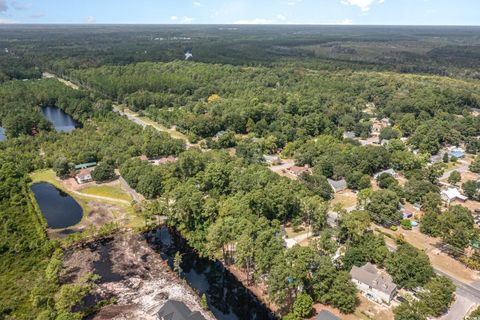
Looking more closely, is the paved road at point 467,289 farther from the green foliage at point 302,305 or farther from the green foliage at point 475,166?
the green foliage at point 475,166

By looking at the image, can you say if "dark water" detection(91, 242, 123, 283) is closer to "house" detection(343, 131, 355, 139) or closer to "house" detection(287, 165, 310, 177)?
"house" detection(287, 165, 310, 177)

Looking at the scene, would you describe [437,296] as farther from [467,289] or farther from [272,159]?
[272,159]

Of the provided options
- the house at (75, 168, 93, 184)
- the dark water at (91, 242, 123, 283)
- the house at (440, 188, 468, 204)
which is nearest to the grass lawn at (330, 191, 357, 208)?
the house at (440, 188, 468, 204)

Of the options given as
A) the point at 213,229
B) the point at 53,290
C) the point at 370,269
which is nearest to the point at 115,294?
the point at 53,290

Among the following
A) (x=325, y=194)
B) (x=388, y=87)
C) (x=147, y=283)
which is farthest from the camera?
(x=388, y=87)

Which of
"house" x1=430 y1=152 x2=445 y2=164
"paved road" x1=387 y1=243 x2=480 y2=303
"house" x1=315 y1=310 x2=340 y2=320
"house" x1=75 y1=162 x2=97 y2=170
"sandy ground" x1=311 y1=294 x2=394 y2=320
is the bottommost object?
"house" x1=430 y1=152 x2=445 y2=164

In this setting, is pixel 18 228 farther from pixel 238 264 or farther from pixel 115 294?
pixel 238 264
